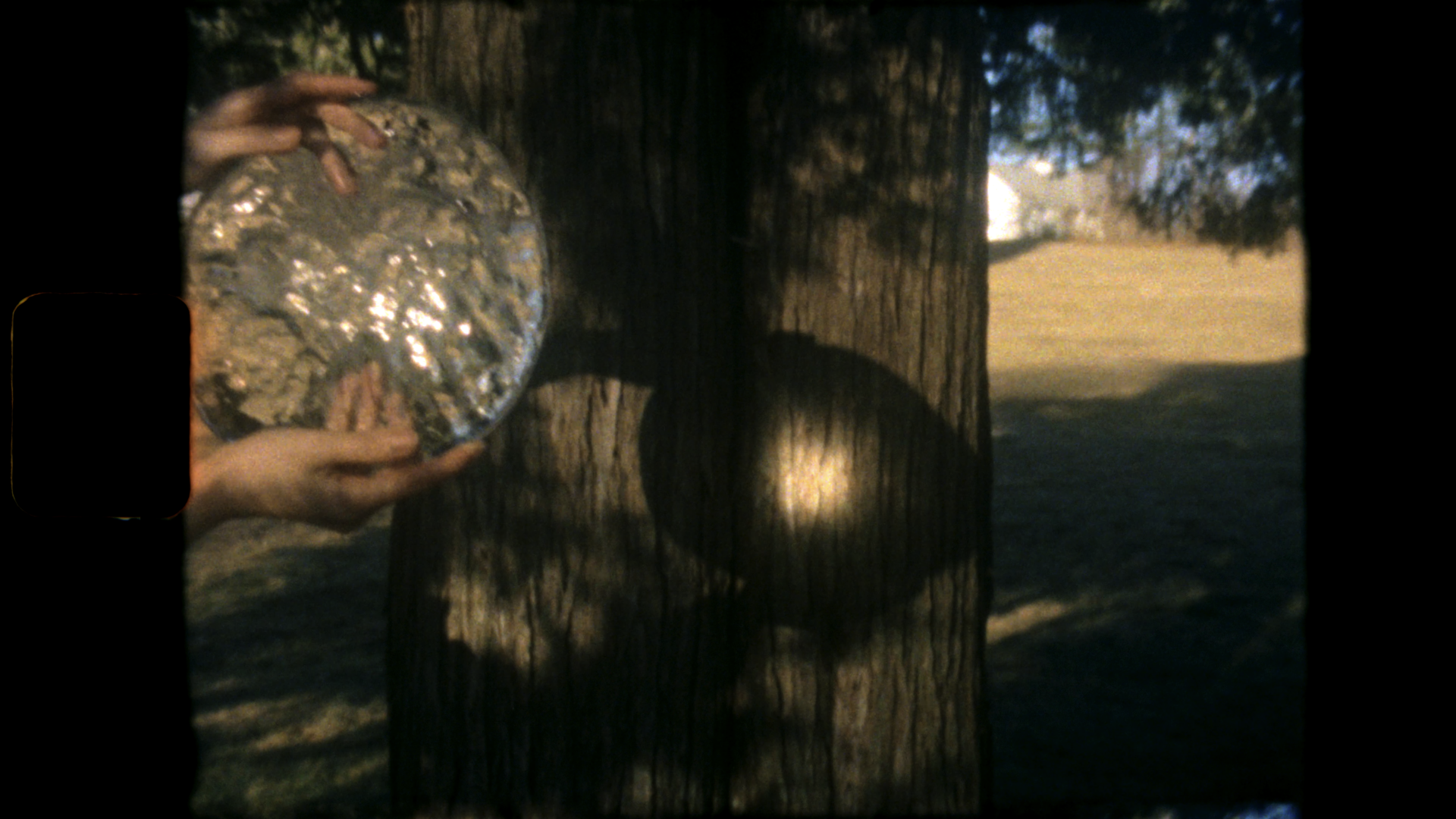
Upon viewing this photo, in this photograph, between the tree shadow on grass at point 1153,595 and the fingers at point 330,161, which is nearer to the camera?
the fingers at point 330,161

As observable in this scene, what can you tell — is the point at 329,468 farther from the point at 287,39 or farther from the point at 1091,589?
the point at 1091,589

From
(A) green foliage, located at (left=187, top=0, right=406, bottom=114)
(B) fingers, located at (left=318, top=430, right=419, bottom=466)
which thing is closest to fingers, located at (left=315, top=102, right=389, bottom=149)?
(B) fingers, located at (left=318, top=430, right=419, bottom=466)

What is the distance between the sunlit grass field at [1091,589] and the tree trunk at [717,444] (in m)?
1.11

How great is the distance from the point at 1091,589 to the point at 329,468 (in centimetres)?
643

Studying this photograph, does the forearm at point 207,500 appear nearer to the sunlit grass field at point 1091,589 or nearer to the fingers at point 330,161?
the fingers at point 330,161

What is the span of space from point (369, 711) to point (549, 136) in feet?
14.3

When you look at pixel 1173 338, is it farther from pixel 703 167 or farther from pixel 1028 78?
pixel 703 167

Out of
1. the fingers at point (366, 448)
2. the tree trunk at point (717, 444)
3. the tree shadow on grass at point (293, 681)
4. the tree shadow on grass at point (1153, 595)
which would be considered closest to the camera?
the fingers at point (366, 448)

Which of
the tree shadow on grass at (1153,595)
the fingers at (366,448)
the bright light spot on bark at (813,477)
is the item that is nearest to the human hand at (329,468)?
the fingers at (366,448)

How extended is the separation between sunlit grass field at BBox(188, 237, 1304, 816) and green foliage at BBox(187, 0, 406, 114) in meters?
2.09

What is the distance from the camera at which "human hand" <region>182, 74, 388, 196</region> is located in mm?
1903

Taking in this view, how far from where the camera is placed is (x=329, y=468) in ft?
6.05

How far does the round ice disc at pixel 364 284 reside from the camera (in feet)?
6.18

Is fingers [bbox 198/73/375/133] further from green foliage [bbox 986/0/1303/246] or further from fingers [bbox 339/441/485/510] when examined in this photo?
green foliage [bbox 986/0/1303/246]
